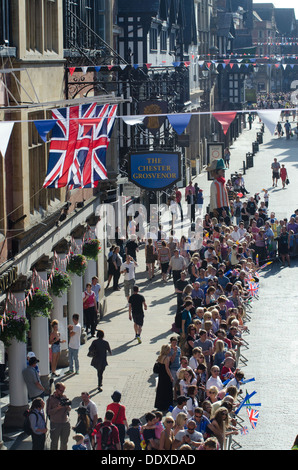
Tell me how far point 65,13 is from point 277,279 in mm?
12177

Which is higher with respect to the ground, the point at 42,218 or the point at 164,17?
the point at 164,17

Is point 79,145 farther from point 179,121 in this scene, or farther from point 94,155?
point 179,121

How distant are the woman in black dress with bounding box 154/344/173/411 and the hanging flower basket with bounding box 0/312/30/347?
2508mm

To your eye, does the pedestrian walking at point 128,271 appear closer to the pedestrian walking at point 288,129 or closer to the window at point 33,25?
the window at point 33,25

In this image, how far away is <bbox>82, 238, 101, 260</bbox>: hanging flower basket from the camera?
24.9 m

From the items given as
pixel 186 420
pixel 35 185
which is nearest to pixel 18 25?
pixel 35 185

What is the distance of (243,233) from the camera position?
3294cm

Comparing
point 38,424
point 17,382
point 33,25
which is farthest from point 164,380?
point 33,25

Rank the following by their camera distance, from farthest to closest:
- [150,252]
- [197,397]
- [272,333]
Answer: [150,252], [272,333], [197,397]

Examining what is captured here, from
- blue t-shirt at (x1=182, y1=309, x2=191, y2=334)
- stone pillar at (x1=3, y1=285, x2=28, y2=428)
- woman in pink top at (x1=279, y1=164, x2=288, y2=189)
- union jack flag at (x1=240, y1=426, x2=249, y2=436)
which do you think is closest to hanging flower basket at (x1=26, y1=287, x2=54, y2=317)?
stone pillar at (x1=3, y1=285, x2=28, y2=428)

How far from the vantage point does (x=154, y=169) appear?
93.2 feet

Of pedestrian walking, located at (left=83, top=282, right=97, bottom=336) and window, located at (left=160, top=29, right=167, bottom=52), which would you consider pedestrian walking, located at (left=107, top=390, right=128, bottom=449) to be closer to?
pedestrian walking, located at (left=83, top=282, right=97, bottom=336)

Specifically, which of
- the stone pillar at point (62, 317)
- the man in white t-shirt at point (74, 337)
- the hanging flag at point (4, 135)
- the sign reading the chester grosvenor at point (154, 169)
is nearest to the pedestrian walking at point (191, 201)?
the sign reading the chester grosvenor at point (154, 169)
